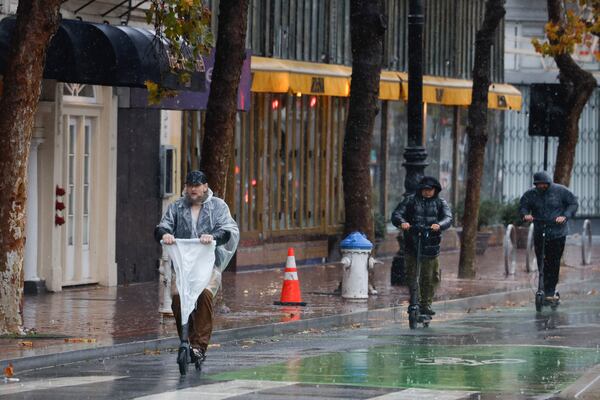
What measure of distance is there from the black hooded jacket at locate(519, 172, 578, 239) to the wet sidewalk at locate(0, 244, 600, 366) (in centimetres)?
195

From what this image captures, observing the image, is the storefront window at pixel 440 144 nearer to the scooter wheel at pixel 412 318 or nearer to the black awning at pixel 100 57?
the black awning at pixel 100 57

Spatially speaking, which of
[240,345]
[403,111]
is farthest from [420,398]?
[403,111]

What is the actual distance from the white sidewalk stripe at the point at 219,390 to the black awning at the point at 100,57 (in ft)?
29.3

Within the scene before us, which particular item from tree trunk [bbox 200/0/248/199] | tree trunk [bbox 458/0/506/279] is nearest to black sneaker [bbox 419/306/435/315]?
tree trunk [bbox 200/0/248/199]

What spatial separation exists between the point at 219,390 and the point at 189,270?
1.51m

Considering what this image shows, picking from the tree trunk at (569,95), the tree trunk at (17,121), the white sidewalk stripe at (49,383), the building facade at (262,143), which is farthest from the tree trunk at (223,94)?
the tree trunk at (569,95)

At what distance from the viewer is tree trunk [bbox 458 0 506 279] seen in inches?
1039

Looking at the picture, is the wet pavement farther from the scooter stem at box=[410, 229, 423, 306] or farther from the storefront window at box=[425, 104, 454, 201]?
the storefront window at box=[425, 104, 454, 201]

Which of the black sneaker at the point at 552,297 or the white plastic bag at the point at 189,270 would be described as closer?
the white plastic bag at the point at 189,270

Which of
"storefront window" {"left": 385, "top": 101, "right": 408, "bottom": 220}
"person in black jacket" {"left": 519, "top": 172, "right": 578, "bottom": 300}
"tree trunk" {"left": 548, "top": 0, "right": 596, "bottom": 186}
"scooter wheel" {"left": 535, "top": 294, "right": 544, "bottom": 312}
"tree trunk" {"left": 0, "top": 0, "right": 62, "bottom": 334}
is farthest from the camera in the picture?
"storefront window" {"left": 385, "top": 101, "right": 408, "bottom": 220}

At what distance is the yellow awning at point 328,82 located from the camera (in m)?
27.4

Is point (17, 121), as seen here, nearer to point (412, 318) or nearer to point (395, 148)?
point (412, 318)

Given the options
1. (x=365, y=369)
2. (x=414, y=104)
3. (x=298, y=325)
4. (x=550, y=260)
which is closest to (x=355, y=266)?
(x=550, y=260)

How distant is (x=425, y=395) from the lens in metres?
12.2
